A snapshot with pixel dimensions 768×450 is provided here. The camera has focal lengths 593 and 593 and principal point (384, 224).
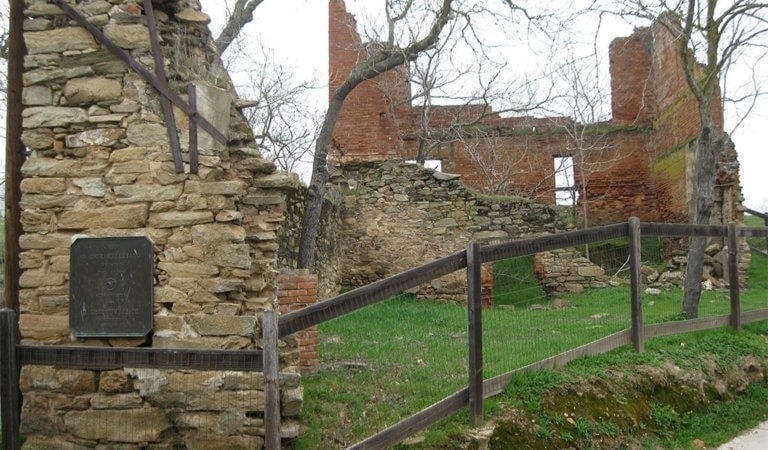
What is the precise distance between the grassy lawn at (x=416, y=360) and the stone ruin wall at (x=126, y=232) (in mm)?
538

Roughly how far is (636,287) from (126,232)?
456cm

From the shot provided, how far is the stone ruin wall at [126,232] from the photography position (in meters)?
4.42

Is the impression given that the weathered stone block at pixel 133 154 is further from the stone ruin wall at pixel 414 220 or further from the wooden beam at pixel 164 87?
the stone ruin wall at pixel 414 220

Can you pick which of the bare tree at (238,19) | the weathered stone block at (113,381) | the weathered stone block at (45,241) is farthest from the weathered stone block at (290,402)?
the bare tree at (238,19)

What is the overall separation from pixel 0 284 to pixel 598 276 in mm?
10932

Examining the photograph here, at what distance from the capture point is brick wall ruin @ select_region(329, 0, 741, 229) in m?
→ 17.3

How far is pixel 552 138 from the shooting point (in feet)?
65.5

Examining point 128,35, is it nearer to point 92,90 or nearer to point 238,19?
point 92,90

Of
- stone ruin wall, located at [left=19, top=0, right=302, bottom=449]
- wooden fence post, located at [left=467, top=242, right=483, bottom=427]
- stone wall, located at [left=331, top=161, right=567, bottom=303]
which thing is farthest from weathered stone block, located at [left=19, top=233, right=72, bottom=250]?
stone wall, located at [left=331, top=161, right=567, bottom=303]

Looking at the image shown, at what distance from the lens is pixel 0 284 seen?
8320 millimetres

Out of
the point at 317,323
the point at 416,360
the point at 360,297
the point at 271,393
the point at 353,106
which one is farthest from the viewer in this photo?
the point at 353,106

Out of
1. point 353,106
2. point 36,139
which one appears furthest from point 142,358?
point 353,106

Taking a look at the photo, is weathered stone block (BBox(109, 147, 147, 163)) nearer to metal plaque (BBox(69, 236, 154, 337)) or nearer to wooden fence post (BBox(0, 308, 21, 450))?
metal plaque (BBox(69, 236, 154, 337))

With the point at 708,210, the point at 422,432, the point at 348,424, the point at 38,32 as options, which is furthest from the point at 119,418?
the point at 708,210
